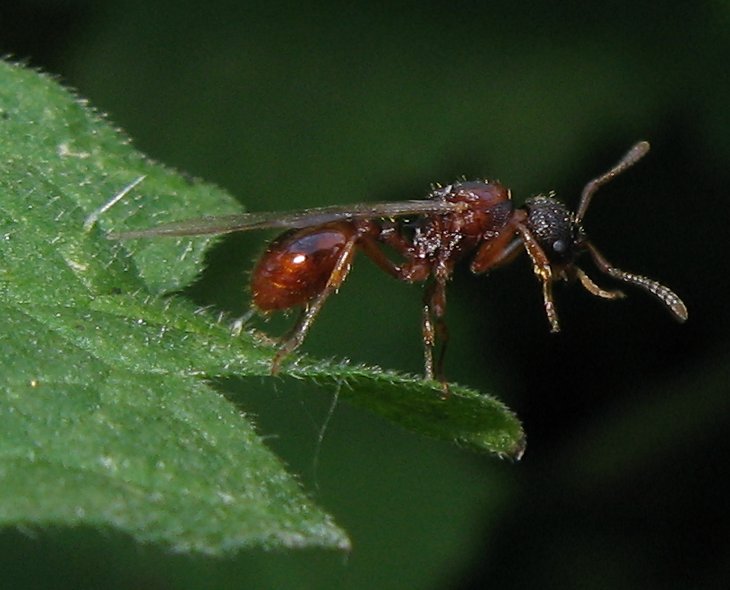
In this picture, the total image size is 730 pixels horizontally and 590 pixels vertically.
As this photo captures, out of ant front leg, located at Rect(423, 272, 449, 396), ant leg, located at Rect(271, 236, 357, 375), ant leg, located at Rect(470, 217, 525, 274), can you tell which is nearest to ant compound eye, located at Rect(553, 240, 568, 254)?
ant leg, located at Rect(470, 217, 525, 274)

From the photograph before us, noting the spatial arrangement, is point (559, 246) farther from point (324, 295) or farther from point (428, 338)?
point (324, 295)

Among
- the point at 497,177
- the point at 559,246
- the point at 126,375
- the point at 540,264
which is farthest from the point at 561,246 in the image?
the point at 126,375

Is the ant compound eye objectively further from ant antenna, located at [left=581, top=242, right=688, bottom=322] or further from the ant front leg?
the ant front leg

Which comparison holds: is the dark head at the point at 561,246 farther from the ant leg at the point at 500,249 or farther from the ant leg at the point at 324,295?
the ant leg at the point at 324,295

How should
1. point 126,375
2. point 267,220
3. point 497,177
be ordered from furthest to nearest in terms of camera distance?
1. point 497,177
2. point 267,220
3. point 126,375

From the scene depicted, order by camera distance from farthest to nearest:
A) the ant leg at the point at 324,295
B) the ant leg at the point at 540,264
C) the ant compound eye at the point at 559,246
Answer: the ant compound eye at the point at 559,246, the ant leg at the point at 540,264, the ant leg at the point at 324,295

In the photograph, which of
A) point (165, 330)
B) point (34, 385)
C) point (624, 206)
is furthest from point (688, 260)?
point (34, 385)

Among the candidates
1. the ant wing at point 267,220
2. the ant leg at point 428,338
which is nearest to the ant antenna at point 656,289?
the ant leg at point 428,338
